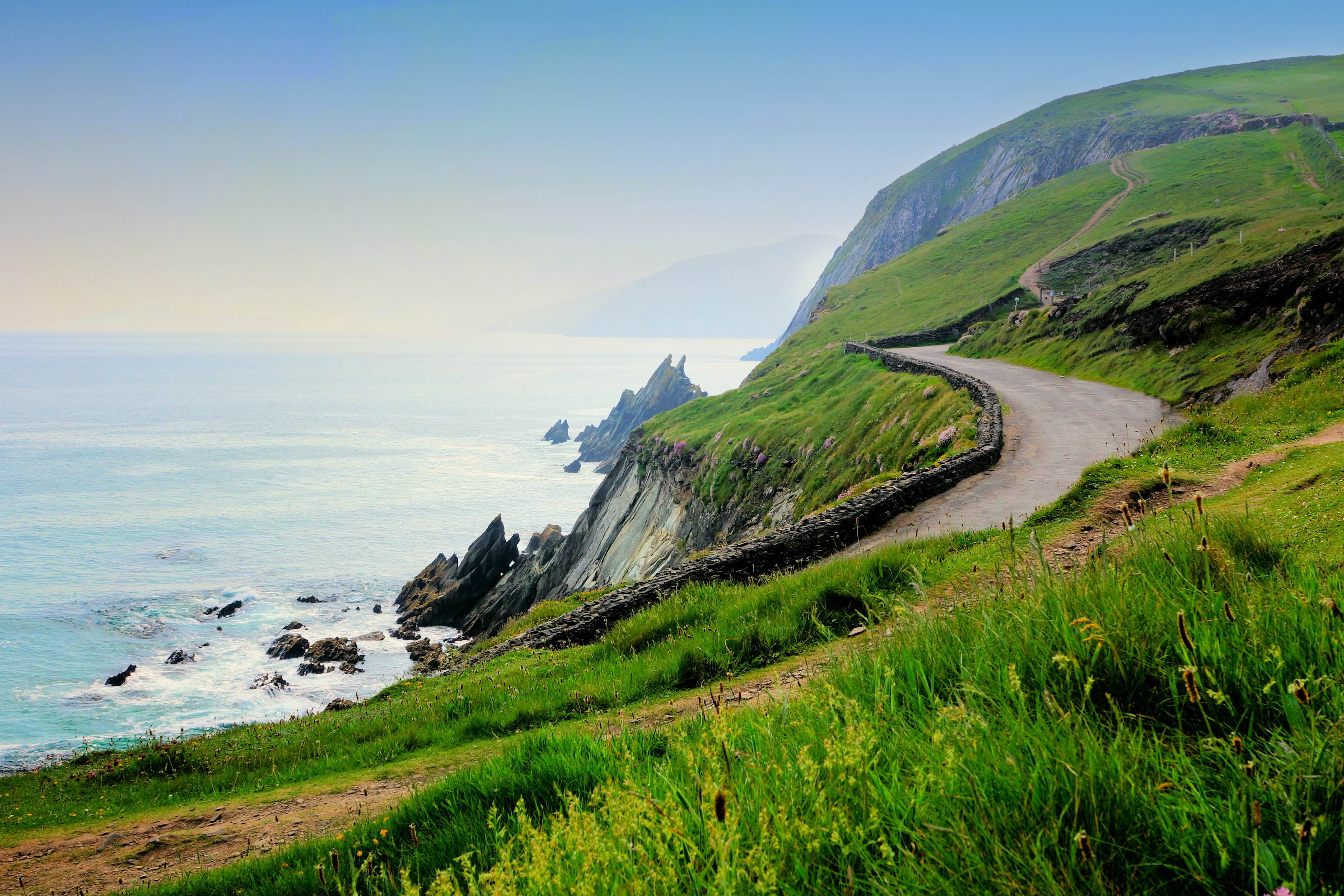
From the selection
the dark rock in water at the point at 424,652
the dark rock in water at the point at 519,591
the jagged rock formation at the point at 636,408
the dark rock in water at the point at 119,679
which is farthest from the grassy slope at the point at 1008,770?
the jagged rock formation at the point at 636,408

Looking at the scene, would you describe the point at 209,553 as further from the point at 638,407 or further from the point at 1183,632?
the point at 638,407

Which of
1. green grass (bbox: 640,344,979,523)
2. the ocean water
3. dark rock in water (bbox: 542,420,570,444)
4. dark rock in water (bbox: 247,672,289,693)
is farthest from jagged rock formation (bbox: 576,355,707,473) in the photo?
dark rock in water (bbox: 247,672,289,693)

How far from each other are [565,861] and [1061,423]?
2887 centimetres

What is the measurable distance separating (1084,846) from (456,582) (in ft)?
197

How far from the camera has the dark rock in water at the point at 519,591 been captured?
174ft

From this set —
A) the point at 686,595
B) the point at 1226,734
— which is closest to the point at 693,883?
the point at 1226,734

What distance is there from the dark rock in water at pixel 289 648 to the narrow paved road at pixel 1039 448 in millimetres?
43561

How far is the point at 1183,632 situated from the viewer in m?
2.26

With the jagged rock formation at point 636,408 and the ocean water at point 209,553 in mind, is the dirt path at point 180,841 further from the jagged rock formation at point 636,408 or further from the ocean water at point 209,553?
the jagged rock formation at point 636,408

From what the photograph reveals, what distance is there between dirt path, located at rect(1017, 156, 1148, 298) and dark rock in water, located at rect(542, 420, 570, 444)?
376ft

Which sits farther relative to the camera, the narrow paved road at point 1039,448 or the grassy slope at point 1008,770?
the narrow paved road at point 1039,448

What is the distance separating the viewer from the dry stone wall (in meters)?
16.4

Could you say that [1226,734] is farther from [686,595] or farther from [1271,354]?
[1271,354]

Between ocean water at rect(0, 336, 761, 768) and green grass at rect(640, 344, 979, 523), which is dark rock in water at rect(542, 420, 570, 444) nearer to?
ocean water at rect(0, 336, 761, 768)
